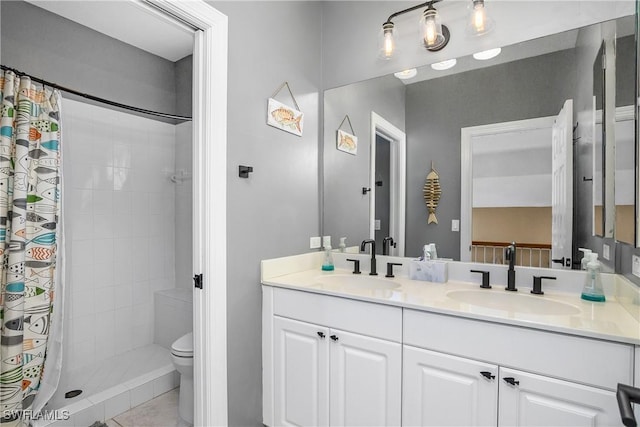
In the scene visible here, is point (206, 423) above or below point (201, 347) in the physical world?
below

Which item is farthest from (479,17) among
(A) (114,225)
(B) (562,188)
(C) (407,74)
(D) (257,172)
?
(A) (114,225)

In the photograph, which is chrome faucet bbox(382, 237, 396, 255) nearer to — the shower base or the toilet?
the toilet

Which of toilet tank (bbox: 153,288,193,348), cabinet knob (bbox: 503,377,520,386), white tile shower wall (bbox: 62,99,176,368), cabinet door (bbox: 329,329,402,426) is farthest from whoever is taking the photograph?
toilet tank (bbox: 153,288,193,348)

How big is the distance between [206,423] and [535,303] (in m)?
1.61

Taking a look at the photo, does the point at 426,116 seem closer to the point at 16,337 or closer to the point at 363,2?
the point at 363,2

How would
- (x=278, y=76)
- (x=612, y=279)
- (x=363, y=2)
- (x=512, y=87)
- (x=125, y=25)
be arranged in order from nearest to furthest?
(x=612, y=279), (x=512, y=87), (x=278, y=76), (x=363, y=2), (x=125, y=25)

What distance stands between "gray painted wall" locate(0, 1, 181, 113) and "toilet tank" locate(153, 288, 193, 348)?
1645 mm

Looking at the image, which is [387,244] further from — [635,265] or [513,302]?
[635,265]

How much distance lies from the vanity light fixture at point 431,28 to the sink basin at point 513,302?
4.38 feet

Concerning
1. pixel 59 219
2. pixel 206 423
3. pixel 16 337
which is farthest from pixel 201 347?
pixel 59 219

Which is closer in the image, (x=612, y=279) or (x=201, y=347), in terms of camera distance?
(x=612, y=279)

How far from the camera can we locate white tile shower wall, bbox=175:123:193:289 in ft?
9.60

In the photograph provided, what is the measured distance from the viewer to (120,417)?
2018 millimetres

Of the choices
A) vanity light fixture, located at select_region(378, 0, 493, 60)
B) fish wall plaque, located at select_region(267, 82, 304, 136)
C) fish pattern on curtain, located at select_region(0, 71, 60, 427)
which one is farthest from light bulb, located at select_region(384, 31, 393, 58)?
fish pattern on curtain, located at select_region(0, 71, 60, 427)
